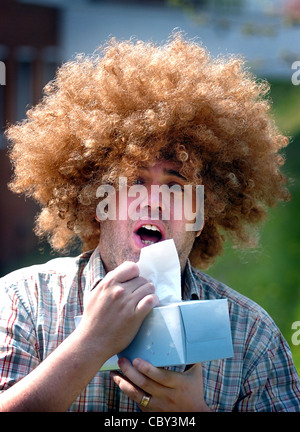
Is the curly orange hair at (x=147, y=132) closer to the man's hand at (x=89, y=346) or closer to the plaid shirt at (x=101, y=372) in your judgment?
the plaid shirt at (x=101, y=372)

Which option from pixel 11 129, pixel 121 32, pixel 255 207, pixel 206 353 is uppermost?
pixel 121 32

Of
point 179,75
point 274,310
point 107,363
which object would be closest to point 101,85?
point 179,75

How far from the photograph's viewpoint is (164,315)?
6.89 ft

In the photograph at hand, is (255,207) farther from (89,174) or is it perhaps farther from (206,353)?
(206,353)

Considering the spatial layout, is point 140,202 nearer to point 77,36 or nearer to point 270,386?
point 270,386

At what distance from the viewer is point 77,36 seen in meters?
7.49

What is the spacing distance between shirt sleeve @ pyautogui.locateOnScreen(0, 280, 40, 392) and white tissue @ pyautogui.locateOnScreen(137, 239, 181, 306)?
52cm

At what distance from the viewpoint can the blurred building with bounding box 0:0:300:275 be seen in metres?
7.39

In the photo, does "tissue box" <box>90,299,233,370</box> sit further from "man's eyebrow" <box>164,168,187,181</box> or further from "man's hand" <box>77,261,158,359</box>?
"man's eyebrow" <box>164,168,187,181</box>

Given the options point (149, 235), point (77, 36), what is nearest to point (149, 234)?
point (149, 235)

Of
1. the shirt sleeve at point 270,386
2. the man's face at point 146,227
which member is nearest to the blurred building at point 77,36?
the man's face at point 146,227

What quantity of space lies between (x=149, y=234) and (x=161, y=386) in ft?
2.14

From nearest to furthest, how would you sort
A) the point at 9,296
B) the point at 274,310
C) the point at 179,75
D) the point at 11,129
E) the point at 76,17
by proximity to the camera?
the point at 9,296, the point at 179,75, the point at 11,129, the point at 274,310, the point at 76,17
